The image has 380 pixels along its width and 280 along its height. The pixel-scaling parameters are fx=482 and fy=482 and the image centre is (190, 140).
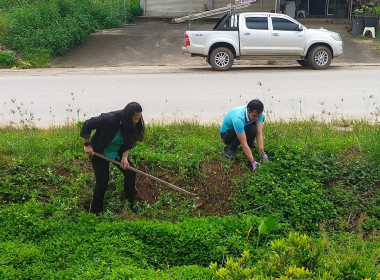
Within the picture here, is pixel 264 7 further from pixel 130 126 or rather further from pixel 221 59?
pixel 130 126

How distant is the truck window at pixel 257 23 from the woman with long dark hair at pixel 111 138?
32.6ft

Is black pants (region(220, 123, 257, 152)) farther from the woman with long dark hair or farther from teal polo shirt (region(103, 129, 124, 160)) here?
teal polo shirt (region(103, 129, 124, 160))

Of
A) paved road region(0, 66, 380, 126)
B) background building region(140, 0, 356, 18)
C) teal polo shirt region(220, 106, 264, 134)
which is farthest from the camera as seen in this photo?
background building region(140, 0, 356, 18)

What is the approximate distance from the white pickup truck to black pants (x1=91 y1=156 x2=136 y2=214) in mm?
9240

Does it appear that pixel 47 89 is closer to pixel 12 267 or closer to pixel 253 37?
pixel 253 37

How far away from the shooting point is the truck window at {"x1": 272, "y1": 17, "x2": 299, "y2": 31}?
14680 millimetres

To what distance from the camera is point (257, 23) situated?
48.3 feet

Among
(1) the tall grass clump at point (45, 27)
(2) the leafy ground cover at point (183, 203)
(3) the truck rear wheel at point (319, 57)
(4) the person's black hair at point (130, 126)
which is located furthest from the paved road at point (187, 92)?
(4) the person's black hair at point (130, 126)

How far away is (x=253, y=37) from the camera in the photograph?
14586 mm

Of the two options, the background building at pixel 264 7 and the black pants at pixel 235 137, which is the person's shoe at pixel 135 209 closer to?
the black pants at pixel 235 137

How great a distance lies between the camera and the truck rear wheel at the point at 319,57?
14.7m

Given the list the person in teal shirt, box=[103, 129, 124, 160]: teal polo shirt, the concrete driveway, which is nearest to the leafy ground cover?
the person in teal shirt

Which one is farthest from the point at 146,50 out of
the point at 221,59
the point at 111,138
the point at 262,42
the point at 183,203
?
the point at 111,138

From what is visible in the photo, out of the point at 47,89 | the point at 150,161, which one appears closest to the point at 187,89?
the point at 47,89
